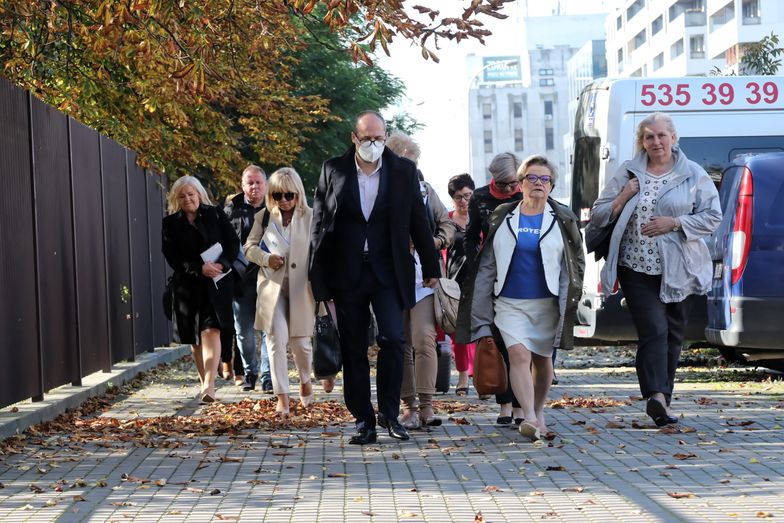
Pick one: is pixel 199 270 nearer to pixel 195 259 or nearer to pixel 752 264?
pixel 195 259

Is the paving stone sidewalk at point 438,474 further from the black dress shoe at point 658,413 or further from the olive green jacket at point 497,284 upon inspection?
the olive green jacket at point 497,284

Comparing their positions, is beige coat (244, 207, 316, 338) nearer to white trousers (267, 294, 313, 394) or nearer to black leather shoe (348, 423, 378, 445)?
white trousers (267, 294, 313, 394)

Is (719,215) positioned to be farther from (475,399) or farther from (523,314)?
(475,399)

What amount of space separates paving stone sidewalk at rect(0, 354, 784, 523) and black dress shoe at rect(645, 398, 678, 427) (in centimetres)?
9

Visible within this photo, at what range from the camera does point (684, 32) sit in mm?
96375

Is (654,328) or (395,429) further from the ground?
(654,328)

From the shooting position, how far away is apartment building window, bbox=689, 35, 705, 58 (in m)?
95.9

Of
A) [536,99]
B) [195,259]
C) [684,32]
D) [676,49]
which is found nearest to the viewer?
[195,259]

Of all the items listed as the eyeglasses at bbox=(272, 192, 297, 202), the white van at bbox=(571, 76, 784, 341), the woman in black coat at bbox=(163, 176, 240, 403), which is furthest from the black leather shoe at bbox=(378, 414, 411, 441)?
the white van at bbox=(571, 76, 784, 341)

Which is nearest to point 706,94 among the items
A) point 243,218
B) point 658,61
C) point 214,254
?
point 243,218

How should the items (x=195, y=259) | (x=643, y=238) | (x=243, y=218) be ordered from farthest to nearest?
1. (x=243, y=218)
2. (x=195, y=259)
3. (x=643, y=238)

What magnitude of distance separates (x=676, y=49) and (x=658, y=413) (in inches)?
3660

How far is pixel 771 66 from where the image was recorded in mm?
25672

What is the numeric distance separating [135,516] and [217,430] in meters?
3.47
